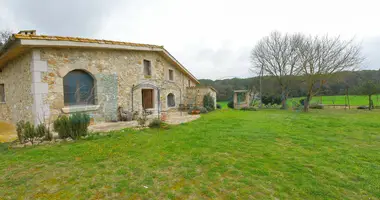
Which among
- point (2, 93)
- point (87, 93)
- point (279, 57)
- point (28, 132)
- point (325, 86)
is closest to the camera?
point (28, 132)

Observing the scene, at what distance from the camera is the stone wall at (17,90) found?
6.29m

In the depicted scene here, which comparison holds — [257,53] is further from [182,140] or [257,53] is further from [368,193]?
[368,193]

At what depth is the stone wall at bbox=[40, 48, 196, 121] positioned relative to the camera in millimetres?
6340

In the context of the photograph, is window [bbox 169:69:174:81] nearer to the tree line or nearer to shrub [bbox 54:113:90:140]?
shrub [bbox 54:113:90:140]

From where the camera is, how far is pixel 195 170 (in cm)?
272

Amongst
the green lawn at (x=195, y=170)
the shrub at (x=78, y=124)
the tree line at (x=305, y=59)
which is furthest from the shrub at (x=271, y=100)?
the shrub at (x=78, y=124)

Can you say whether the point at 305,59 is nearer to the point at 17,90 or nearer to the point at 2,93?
the point at 17,90

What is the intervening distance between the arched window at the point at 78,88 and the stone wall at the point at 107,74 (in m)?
0.25

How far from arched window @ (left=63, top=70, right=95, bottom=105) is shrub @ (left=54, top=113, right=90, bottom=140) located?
2.80m

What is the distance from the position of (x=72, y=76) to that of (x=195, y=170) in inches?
268

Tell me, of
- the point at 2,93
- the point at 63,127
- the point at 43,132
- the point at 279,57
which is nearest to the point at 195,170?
the point at 63,127

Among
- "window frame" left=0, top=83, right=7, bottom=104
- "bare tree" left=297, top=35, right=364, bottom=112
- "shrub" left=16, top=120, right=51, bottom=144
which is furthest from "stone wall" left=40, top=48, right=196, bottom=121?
"bare tree" left=297, top=35, right=364, bottom=112

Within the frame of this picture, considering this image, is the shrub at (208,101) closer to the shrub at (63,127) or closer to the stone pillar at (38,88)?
the stone pillar at (38,88)

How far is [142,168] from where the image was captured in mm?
2812
